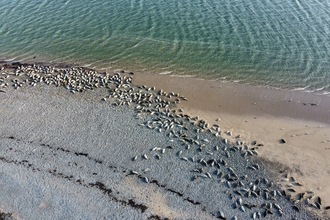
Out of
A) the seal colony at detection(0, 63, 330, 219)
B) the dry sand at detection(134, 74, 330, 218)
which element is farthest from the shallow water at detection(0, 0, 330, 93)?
the seal colony at detection(0, 63, 330, 219)

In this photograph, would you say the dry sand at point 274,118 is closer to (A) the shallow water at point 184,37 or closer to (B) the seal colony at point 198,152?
(B) the seal colony at point 198,152

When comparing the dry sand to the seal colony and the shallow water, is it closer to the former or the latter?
the seal colony

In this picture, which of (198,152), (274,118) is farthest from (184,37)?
(198,152)

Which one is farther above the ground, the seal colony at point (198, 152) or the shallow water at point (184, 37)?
the shallow water at point (184, 37)

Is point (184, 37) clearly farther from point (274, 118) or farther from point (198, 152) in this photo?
point (198, 152)

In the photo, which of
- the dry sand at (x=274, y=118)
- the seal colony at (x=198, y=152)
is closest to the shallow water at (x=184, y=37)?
the dry sand at (x=274, y=118)

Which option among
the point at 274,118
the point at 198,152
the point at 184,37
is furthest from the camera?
the point at 184,37
